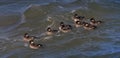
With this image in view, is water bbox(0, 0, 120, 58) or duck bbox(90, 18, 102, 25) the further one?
duck bbox(90, 18, 102, 25)

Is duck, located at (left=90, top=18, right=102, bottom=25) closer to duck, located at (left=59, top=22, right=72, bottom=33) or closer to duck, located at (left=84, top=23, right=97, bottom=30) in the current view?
duck, located at (left=84, top=23, right=97, bottom=30)

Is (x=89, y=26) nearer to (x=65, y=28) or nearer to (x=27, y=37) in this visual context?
(x=65, y=28)

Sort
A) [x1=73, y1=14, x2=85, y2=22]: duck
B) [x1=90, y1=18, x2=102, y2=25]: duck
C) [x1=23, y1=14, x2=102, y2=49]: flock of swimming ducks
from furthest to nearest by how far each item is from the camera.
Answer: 1. [x1=73, y1=14, x2=85, y2=22]: duck
2. [x1=90, y1=18, x2=102, y2=25]: duck
3. [x1=23, y1=14, x2=102, y2=49]: flock of swimming ducks

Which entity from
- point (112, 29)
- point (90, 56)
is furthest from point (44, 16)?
point (90, 56)

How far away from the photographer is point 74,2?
66.6 feet

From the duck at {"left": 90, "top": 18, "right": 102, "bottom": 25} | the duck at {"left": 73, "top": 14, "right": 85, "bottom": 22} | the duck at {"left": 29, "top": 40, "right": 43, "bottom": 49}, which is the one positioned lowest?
the duck at {"left": 29, "top": 40, "right": 43, "bottom": 49}

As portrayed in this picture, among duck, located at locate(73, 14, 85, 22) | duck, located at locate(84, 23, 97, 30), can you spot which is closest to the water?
duck, located at locate(84, 23, 97, 30)

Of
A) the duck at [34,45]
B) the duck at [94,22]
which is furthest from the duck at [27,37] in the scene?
the duck at [94,22]

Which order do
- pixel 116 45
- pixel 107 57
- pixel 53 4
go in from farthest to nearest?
pixel 53 4 < pixel 116 45 < pixel 107 57

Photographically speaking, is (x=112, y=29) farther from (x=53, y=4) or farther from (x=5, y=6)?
(x=5, y=6)

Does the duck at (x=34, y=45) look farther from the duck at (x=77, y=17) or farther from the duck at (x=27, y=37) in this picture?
the duck at (x=77, y=17)

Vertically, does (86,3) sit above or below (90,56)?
above

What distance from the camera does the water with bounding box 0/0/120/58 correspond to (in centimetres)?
1532

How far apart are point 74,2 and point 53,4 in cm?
99
